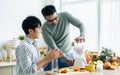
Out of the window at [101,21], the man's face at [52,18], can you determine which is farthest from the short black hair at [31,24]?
the window at [101,21]

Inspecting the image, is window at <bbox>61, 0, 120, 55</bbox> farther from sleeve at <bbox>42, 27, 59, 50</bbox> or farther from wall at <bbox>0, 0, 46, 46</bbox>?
sleeve at <bbox>42, 27, 59, 50</bbox>

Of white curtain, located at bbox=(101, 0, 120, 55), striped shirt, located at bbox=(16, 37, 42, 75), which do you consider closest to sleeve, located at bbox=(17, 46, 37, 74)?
striped shirt, located at bbox=(16, 37, 42, 75)

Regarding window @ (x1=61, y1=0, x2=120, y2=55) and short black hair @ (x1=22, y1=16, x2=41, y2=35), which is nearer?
short black hair @ (x1=22, y1=16, x2=41, y2=35)

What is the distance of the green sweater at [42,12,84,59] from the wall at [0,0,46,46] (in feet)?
6.12

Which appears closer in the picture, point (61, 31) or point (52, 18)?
point (52, 18)

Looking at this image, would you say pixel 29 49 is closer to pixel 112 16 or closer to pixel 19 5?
pixel 112 16

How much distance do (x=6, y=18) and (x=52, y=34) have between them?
6.42 ft

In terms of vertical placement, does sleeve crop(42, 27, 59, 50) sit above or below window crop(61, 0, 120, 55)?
below

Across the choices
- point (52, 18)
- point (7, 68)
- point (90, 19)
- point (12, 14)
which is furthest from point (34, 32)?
point (12, 14)

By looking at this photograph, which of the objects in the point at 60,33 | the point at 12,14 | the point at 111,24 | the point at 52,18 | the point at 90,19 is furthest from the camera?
the point at 12,14

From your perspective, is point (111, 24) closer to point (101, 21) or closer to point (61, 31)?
point (101, 21)

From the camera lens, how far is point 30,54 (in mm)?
2127

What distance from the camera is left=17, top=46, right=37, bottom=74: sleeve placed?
2.06 metres

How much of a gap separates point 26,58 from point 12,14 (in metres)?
2.70
